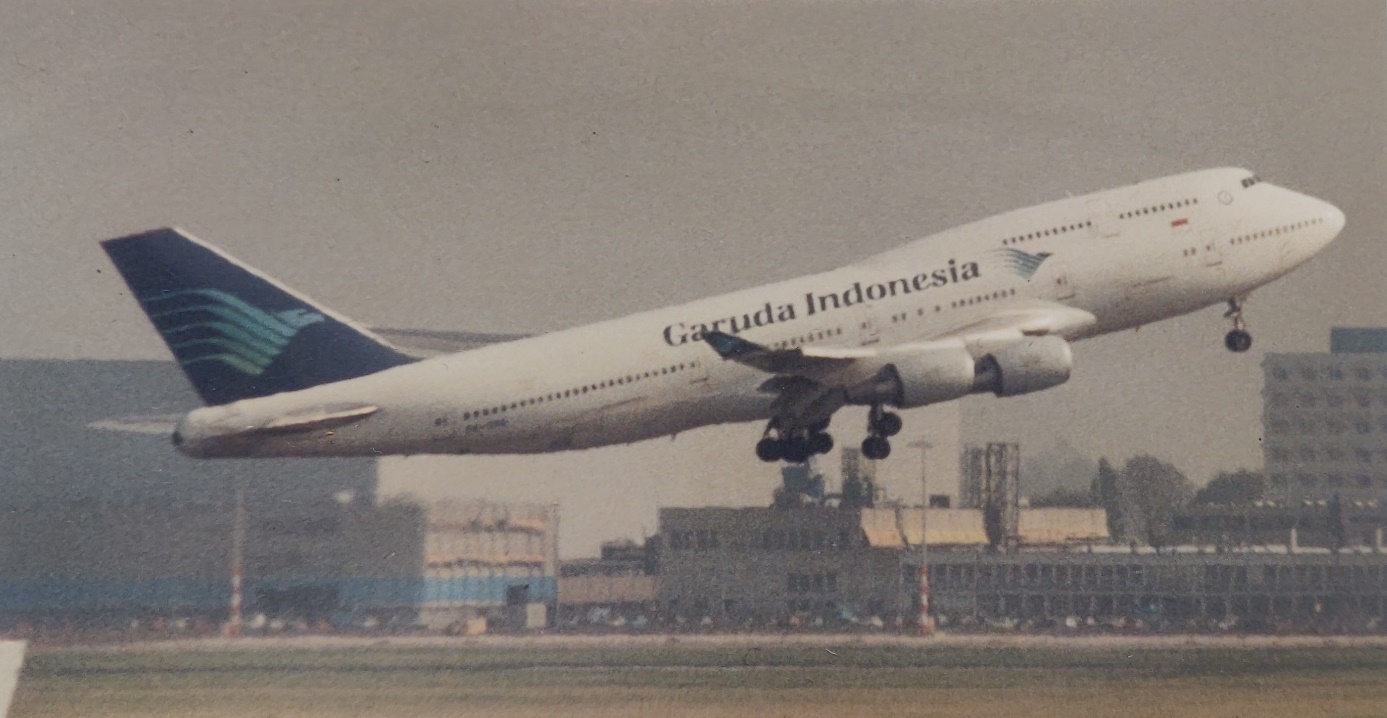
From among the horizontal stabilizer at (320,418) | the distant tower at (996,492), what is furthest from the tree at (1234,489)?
the horizontal stabilizer at (320,418)

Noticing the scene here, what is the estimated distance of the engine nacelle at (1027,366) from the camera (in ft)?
99.9

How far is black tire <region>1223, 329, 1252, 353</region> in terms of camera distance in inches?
1318

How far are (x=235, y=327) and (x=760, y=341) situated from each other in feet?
24.8

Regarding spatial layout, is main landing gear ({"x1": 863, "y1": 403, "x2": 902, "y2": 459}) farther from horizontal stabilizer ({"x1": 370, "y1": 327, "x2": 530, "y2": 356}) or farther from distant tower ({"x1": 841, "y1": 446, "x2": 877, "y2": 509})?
horizontal stabilizer ({"x1": 370, "y1": 327, "x2": 530, "y2": 356})

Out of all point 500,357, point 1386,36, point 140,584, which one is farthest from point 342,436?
point 1386,36

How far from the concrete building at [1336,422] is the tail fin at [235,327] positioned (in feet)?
50.5

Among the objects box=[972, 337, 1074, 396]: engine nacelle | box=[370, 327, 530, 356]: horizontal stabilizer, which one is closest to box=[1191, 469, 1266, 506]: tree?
box=[972, 337, 1074, 396]: engine nacelle

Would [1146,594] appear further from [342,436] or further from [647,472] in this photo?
[342,436]

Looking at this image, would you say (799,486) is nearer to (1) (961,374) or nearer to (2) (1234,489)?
(1) (961,374)

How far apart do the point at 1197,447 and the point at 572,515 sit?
437 inches

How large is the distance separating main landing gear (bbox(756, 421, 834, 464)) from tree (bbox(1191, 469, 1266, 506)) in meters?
6.98

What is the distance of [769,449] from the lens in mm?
31953

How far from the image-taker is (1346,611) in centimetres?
3322

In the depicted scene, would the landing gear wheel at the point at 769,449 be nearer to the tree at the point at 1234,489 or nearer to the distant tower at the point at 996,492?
the distant tower at the point at 996,492
